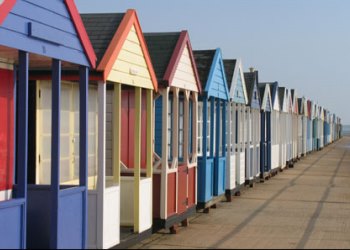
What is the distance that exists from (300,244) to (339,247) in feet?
2.06

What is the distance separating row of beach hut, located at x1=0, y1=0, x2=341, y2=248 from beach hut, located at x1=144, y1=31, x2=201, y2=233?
0.07ft

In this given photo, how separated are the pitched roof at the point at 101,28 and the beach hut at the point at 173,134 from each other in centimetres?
200

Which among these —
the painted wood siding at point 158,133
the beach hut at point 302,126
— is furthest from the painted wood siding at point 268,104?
the beach hut at point 302,126

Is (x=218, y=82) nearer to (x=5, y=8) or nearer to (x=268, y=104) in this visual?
(x=268, y=104)

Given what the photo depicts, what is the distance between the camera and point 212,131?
1562 centimetres

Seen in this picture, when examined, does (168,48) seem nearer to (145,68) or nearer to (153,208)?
(145,68)

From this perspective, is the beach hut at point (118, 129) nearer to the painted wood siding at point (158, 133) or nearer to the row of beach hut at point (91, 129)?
the row of beach hut at point (91, 129)

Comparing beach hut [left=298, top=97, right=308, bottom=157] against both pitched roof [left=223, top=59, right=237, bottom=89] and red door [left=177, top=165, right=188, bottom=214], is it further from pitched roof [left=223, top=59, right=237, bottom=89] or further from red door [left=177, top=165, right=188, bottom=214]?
red door [left=177, top=165, right=188, bottom=214]

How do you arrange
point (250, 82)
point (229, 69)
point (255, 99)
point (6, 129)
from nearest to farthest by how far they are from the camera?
point (6, 129)
point (229, 69)
point (250, 82)
point (255, 99)

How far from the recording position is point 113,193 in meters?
9.28

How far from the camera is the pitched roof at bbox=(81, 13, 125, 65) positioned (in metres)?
9.23

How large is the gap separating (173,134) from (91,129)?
183cm

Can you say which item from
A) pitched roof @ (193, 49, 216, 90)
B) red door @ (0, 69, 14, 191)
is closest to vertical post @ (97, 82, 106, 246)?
red door @ (0, 69, 14, 191)

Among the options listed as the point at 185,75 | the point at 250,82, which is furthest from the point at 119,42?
the point at 250,82
